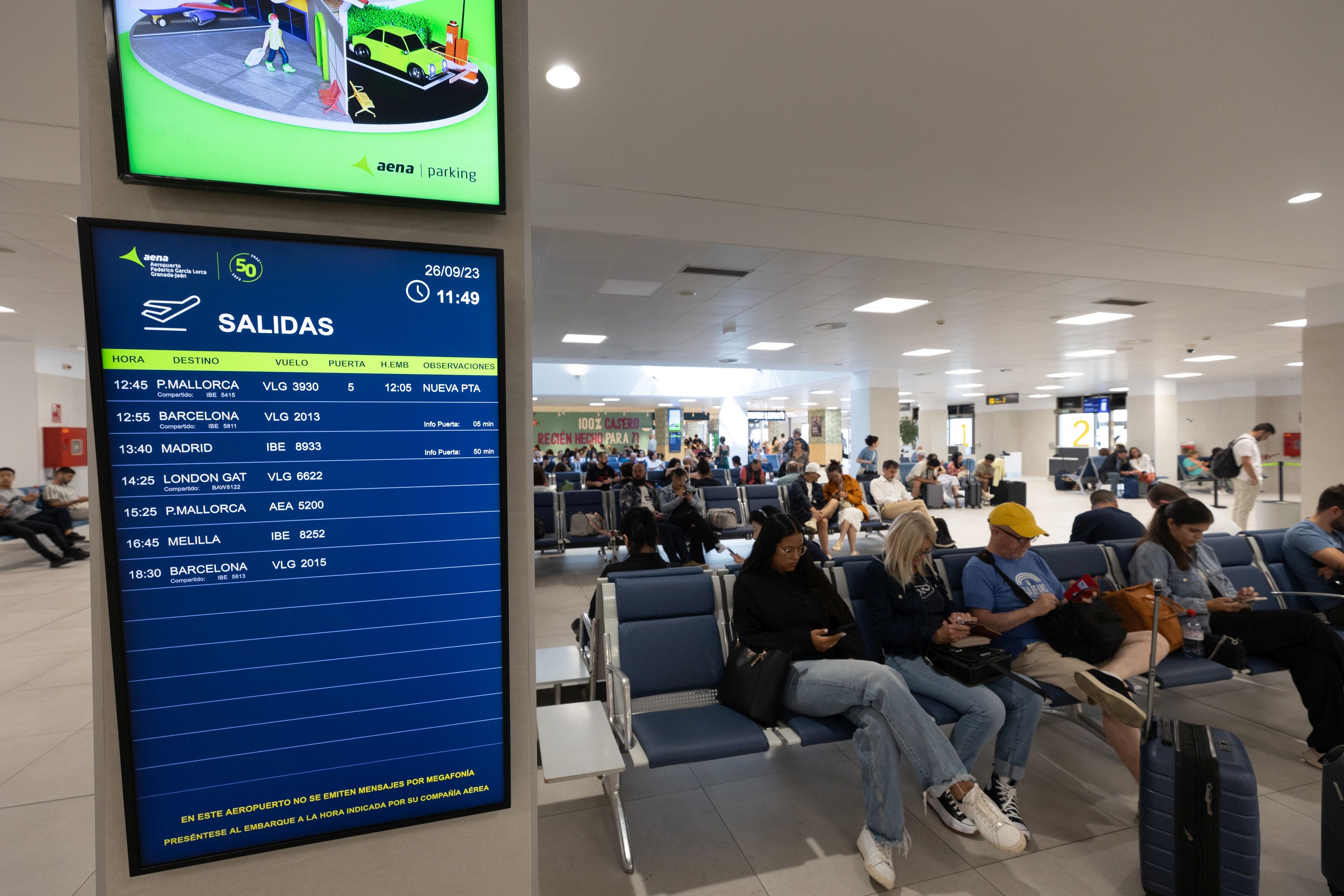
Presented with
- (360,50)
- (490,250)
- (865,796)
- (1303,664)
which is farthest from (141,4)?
(1303,664)

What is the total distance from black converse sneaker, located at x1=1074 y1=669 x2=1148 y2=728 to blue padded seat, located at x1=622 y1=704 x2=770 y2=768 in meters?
1.36

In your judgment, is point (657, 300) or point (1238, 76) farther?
point (657, 300)

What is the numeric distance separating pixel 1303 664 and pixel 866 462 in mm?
9870

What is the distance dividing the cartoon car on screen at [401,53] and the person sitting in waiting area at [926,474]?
1293cm

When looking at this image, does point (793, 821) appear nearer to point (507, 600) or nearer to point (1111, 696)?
point (1111, 696)

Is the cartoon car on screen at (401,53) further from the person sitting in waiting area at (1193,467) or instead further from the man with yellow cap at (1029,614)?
the person sitting in waiting area at (1193,467)

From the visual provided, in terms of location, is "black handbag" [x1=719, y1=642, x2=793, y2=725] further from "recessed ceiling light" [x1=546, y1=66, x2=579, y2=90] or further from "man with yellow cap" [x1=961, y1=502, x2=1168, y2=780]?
"recessed ceiling light" [x1=546, y1=66, x2=579, y2=90]

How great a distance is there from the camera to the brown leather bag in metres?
3.24

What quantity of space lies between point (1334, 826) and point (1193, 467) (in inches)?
829

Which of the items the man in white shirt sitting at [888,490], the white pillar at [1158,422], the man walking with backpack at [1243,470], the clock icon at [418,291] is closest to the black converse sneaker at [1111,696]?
the clock icon at [418,291]

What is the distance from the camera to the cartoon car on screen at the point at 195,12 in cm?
128

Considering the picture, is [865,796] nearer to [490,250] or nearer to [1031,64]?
[490,250]

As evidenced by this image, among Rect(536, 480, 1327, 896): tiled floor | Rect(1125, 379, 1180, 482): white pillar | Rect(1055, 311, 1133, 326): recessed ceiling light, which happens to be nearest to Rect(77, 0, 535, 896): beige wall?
Rect(536, 480, 1327, 896): tiled floor

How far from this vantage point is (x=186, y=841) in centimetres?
140
